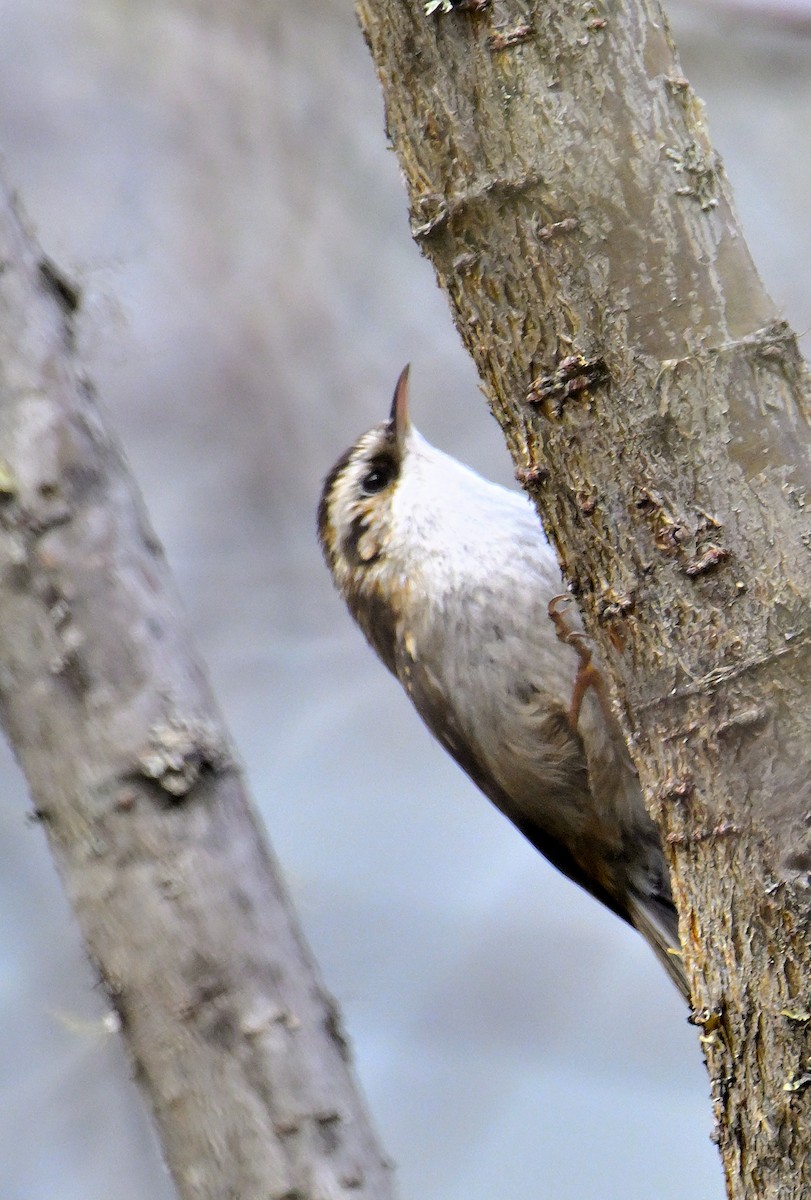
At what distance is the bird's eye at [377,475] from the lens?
2998 mm

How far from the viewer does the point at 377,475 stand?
301cm

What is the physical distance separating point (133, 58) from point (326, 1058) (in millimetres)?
4051

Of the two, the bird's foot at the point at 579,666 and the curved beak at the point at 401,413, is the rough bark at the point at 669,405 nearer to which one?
the bird's foot at the point at 579,666

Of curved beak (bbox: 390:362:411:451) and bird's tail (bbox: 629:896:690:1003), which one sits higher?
curved beak (bbox: 390:362:411:451)

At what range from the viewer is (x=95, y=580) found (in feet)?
5.94

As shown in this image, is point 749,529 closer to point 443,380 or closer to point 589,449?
point 589,449

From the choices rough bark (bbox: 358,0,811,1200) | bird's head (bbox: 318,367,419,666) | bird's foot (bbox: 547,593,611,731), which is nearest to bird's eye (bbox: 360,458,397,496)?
bird's head (bbox: 318,367,419,666)

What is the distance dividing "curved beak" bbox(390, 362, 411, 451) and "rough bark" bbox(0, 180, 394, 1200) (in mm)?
1179

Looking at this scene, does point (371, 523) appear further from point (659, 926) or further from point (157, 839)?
point (157, 839)

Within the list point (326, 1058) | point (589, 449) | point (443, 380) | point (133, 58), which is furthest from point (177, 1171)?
point (133, 58)

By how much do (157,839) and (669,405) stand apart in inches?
35.2

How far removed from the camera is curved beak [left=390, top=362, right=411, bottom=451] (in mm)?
2982

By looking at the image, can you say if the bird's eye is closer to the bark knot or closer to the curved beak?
the curved beak

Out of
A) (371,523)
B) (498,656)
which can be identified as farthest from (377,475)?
(498,656)
